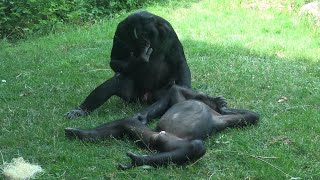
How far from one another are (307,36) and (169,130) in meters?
5.21

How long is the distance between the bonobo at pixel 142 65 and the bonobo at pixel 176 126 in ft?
1.32

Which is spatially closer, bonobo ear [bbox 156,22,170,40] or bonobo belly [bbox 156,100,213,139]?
bonobo belly [bbox 156,100,213,139]

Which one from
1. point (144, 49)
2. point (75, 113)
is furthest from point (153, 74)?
point (75, 113)

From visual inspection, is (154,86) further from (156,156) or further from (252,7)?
(252,7)

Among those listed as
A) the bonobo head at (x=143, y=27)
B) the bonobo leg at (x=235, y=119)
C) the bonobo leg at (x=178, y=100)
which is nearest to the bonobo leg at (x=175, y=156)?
the bonobo leg at (x=235, y=119)

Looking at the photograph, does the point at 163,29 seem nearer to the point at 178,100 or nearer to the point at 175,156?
the point at 178,100

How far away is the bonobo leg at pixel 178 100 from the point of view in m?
5.17

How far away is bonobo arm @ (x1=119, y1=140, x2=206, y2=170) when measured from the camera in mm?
3980

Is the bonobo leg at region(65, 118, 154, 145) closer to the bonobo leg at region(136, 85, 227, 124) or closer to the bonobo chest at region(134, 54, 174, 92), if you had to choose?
the bonobo leg at region(136, 85, 227, 124)

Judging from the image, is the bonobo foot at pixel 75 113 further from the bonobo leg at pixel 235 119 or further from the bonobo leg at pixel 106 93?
the bonobo leg at pixel 235 119

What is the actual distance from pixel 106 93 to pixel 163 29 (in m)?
0.89

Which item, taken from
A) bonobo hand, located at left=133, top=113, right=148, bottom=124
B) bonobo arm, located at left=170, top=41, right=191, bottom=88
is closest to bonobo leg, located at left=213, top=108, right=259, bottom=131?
bonobo hand, located at left=133, top=113, right=148, bottom=124

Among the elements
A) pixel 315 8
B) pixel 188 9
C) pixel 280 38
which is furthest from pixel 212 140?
pixel 188 9

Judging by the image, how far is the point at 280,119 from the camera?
5.16 m
